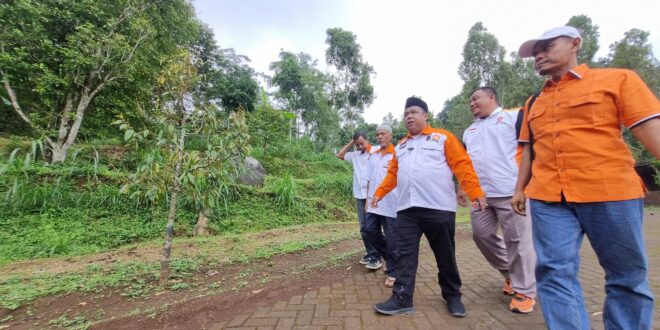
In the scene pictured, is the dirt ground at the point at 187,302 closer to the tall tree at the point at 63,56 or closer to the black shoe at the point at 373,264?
the black shoe at the point at 373,264

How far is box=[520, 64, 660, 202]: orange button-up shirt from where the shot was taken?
145cm

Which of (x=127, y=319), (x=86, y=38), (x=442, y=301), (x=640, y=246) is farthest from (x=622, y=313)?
(x=86, y=38)

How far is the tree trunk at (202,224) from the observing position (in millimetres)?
5565

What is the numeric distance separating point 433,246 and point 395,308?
56cm

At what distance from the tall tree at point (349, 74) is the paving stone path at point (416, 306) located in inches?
734

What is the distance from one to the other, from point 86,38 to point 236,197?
227 inches

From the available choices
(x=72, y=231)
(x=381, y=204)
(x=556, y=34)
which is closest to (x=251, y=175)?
(x=72, y=231)

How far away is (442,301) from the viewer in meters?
2.61

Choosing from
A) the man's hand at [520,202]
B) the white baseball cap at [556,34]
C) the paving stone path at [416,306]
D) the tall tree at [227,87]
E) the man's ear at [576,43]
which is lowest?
the paving stone path at [416,306]

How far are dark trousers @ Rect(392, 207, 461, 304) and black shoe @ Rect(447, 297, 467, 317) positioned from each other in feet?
0.12

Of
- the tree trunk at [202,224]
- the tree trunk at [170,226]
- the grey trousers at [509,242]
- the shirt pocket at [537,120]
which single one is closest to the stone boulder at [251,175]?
the tree trunk at [202,224]

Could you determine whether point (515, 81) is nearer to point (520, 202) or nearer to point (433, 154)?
point (433, 154)

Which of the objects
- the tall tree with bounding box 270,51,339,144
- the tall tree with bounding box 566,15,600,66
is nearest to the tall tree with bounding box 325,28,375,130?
the tall tree with bounding box 270,51,339,144

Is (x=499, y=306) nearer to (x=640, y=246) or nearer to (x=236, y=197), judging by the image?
(x=640, y=246)
